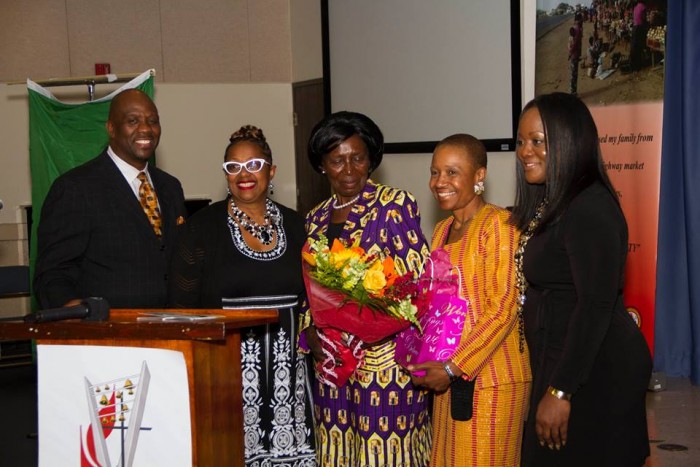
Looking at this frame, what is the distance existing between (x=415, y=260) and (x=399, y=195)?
272 millimetres

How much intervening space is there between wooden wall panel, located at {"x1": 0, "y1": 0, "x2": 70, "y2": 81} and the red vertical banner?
18.8 ft

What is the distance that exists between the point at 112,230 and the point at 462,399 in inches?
57.9

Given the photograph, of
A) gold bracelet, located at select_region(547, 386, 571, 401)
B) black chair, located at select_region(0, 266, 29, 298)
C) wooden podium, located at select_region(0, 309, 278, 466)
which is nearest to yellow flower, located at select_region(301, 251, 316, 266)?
wooden podium, located at select_region(0, 309, 278, 466)

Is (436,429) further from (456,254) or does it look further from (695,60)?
(695,60)

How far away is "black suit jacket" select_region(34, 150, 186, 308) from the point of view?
328 cm

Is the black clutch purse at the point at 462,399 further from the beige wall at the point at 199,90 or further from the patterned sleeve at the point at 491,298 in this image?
the beige wall at the point at 199,90

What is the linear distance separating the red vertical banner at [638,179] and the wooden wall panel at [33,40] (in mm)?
5726

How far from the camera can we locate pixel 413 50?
25.9 ft

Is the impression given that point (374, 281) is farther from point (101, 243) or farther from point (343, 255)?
point (101, 243)

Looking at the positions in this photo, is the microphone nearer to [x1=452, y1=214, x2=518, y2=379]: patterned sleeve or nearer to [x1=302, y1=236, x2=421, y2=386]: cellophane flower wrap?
[x1=302, y1=236, x2=421, y2=386]: cellophane flower wrap

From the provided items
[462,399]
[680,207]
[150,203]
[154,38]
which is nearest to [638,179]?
[680,207]

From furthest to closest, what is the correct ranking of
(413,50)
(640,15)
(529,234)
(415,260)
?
(413,50) → (640,15) → (415,260) → (529,234)

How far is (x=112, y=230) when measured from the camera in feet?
11.0

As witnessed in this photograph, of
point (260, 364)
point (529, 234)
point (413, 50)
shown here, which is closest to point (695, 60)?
point (413, 50)
